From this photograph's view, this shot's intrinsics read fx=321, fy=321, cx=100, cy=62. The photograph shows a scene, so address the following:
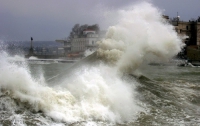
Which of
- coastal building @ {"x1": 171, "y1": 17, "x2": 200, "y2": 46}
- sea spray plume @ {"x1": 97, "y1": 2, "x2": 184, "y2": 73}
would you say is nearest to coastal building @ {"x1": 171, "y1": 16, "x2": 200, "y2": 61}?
coastal building @ {"x1": 171, "y1": 17, "x2": 200, "y2": 46}

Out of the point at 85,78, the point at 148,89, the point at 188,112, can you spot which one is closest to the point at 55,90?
the point at 85,78

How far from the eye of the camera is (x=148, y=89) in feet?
52.3

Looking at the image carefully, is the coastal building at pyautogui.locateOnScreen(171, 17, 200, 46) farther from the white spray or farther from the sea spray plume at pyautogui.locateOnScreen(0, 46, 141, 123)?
the sea spray plume at pyautogui.locateOnScreen(0, 46, 141, 123)

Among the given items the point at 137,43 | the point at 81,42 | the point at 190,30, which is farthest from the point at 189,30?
the point at 137,43

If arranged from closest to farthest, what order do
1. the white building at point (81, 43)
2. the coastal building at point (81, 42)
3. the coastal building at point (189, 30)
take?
1. the coastal building at point (81, 42)
2. the white building at point (81, 43)
3. the coastal building at point (189, 30)

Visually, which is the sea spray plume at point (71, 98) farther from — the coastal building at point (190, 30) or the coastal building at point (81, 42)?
the coastal building at point (190, 30)

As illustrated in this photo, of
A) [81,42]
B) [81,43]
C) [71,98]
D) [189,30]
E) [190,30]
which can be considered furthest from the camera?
[81,43]

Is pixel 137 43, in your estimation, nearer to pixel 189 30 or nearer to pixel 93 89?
pixel 93 89

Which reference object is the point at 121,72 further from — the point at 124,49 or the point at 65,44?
the point at 65,44

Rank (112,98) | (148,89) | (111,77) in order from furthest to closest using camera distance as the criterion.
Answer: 1. (148,89)
2. (111,77)
3. (112,98)

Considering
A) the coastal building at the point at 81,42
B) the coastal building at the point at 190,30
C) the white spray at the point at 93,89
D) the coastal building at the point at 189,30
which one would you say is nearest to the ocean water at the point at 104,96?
the white spray at the point at 93,89

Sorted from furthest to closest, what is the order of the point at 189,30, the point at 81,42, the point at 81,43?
the point at 81,43
the point at 81,42
the point at 189,30

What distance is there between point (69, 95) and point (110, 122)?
71.5 inches

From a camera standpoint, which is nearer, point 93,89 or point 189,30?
point 93,89
